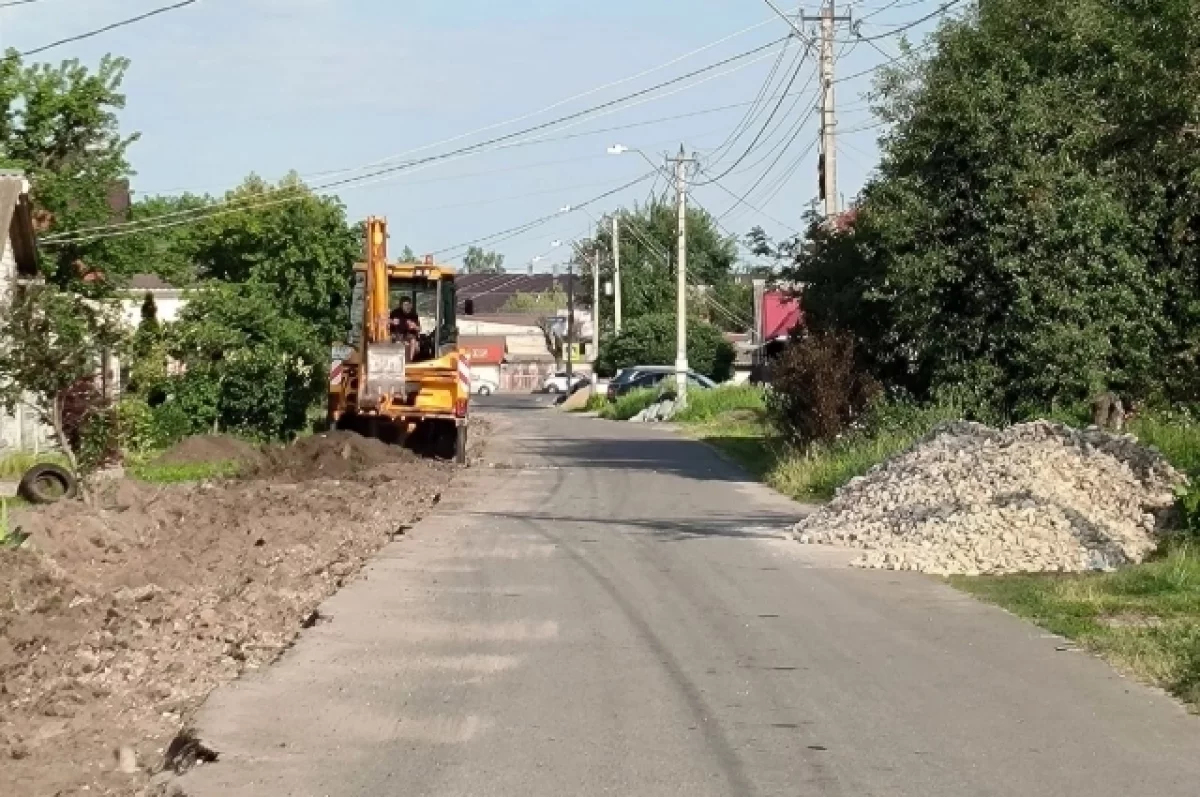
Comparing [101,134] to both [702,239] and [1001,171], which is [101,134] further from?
[702,239]

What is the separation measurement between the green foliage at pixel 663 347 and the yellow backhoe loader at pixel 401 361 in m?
50.9

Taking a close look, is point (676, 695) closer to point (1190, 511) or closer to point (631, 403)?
point (1190, 511)

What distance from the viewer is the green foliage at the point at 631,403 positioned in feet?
206

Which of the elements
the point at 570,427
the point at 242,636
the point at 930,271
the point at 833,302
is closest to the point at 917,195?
the point at 930,271

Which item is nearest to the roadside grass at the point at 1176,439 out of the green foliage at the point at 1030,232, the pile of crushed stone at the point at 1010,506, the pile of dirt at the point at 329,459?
the pile of crushed stone at the point at 1010,506

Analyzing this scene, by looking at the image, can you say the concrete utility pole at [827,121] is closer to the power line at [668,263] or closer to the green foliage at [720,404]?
the green foliage at [720,404]

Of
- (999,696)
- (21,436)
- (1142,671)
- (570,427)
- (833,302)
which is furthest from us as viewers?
(570,427)

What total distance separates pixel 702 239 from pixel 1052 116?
84.6 metres

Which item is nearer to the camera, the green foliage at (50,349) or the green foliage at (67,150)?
the green foliage at (50,349)

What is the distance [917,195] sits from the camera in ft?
93.1

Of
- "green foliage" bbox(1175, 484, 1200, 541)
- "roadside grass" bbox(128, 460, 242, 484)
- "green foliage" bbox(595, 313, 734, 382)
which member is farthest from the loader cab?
"green foliage" bbox(595, 313, 734, 382)

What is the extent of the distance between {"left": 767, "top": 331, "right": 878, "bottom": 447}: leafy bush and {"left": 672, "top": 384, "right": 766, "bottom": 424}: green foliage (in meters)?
21.6

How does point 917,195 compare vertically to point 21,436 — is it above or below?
above

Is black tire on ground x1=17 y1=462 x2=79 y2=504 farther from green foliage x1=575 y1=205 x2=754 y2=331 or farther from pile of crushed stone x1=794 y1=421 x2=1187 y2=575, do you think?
green foliage x1=575 y1=205 x2=754 y2=331
